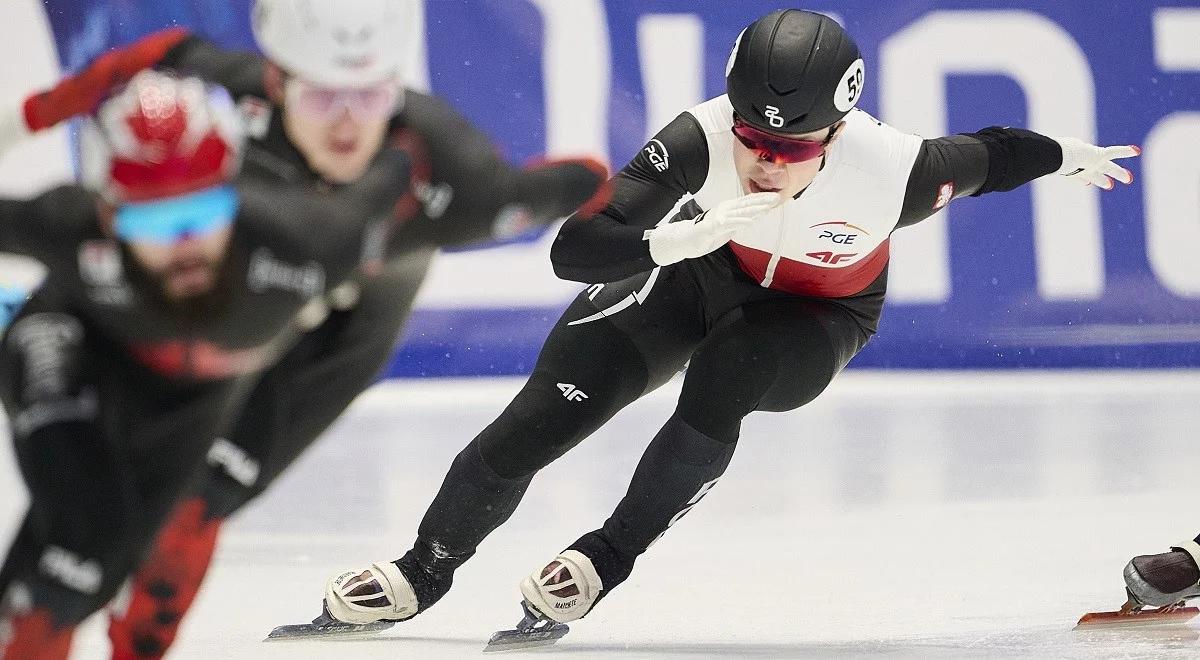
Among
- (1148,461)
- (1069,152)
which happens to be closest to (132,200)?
(1069,152)

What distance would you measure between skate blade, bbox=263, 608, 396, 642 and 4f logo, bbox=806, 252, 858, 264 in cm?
152

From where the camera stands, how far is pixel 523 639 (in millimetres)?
4363

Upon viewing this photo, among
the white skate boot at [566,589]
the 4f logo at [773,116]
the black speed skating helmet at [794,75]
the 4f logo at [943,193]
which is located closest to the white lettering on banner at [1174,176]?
the 4f logo at [943,193]

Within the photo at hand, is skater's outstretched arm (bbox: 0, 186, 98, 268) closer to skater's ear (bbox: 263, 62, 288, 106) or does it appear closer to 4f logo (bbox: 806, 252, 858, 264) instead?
→ skater's ear (bbox: 263, 62, 288, 106)

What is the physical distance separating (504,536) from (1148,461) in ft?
8.46

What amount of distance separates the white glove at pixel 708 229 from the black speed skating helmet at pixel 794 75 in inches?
11.8

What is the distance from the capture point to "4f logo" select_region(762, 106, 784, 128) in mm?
4074

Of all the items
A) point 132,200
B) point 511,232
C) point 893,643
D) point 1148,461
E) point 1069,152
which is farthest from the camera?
point 1148,461

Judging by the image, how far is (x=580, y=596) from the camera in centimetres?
435

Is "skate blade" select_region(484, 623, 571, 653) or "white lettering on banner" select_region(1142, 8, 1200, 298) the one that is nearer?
"skate blade" select_region(484, 623, 571, 653)

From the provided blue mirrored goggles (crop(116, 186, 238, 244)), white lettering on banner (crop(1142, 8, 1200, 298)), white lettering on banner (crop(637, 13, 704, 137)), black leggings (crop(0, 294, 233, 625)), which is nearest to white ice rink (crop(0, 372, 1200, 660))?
white lettering on banner (crop(1142, 8, 1200, 298))

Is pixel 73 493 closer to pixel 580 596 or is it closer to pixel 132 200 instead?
pixel 132 200

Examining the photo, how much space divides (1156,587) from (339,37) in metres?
2.72

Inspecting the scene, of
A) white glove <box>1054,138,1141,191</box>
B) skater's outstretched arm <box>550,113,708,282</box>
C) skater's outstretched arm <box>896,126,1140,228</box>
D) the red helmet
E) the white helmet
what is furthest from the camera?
white glove <box>1054,138,1141,191</box>
